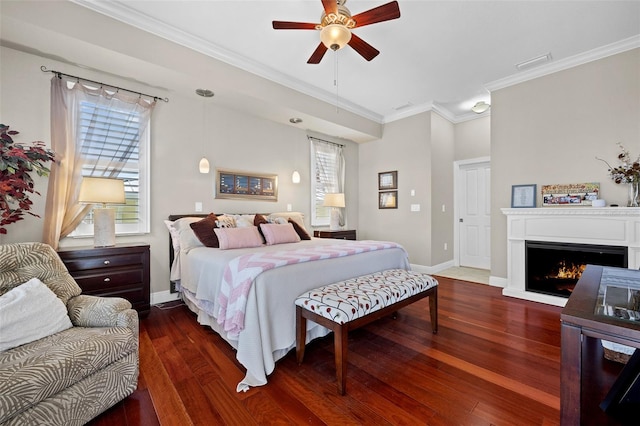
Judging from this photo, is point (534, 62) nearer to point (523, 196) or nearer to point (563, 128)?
point (563, 128)

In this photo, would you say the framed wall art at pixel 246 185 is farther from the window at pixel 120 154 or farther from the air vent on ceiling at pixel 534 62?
the air vent on ceiling at pixel 534 62

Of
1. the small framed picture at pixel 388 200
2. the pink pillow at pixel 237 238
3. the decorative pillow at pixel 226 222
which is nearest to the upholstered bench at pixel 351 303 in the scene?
the pink pillow at pixel 237 238

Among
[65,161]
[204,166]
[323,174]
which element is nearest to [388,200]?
[323,174]

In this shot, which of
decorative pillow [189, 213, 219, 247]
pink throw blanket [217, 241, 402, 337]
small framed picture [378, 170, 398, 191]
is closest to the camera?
pink throw blanket [217, 241, 402, 337]

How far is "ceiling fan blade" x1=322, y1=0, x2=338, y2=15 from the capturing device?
2.00 metres

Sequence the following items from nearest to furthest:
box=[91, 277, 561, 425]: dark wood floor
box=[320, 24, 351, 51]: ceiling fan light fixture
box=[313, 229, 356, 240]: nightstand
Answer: box=[91, 277, 561, 425]: dark wood floor, box=[320, 24, 351, 51]: ceiling fan light fixture, box=[313, 229, 356, 240]: nightstand

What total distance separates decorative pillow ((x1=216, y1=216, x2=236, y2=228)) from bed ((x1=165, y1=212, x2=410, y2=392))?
0.24ft

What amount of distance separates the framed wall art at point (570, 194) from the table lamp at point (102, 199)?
5.02 m

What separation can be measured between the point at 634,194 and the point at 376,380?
11.4ft

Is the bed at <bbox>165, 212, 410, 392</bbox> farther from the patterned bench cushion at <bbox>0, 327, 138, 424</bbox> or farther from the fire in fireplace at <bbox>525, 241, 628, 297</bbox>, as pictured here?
the fire in fireplace at <bbox>525, 241, 628, 297</bbox>

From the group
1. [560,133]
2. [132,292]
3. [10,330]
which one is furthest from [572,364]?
[560,133]

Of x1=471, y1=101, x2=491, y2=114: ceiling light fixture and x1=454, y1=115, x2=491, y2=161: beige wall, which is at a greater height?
x1=471, y1=101, x2=491, y2=114: ceiling light fixture

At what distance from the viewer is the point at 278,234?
11.1 ft

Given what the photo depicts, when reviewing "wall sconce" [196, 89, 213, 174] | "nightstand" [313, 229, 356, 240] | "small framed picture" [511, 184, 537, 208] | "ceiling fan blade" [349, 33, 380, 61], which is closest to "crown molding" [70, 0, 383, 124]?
"wall sconce" [196, 89, 213, 174]
